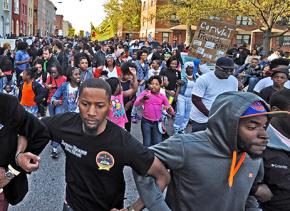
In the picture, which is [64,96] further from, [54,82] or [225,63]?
[225,63]

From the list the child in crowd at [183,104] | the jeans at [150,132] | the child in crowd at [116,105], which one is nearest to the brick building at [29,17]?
the child in crowd at [183,104]

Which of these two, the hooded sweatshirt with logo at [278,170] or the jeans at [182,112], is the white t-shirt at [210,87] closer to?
the jeans at [182,112]

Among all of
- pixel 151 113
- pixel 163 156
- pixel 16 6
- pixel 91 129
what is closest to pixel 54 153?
pixel 151 113

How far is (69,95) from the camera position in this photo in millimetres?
6582

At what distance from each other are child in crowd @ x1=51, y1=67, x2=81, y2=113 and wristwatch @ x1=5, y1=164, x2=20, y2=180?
3.92m

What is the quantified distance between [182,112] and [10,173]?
6.04 metres

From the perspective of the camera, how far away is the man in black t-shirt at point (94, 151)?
264 centimetres

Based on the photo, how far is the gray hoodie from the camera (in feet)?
7.71

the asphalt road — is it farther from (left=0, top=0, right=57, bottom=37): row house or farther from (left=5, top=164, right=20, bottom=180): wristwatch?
(left=0, top=0, right=57, bottom=37): row house

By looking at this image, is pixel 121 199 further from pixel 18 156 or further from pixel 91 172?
pixel 18 156

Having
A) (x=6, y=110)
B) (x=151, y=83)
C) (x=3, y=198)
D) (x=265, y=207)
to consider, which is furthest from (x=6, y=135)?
(x=151, y=83)

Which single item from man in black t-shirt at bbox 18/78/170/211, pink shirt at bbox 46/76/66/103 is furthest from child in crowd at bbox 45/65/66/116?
man in black t-shirt at bbox 18/78/170/211

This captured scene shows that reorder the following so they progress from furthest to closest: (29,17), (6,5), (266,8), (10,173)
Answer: (29,17) → (6,5) → (266,8) → (10,173)

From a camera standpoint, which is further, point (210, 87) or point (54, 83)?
point (54, 83)
